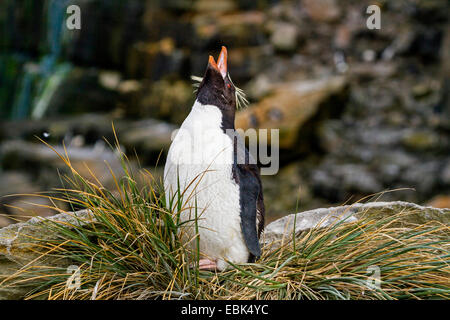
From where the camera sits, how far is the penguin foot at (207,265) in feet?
7.11

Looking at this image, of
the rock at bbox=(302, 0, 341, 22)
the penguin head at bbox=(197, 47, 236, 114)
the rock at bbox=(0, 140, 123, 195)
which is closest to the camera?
the penguin head at bbox=(197, 47, 236, 114)

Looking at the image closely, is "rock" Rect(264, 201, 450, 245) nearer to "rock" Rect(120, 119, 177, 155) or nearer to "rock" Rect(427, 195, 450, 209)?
"rock" Rect(427, 195, 450, 209)

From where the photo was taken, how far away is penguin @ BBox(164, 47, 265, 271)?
219cm

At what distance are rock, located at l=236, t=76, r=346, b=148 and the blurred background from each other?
0.07 ft

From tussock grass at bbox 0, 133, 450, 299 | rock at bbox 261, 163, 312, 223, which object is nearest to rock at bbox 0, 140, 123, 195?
rock at bbox 261, 163, 312, 223

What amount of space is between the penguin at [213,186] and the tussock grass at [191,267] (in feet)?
0.21

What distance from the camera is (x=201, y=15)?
34.1 feet

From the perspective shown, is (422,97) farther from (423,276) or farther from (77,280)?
(77,280)

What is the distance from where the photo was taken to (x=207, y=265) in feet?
7.16

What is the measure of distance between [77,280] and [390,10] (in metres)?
9.79

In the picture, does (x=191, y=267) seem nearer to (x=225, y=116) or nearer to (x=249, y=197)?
(x=249, y=197)

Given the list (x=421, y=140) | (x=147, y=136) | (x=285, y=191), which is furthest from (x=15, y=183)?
(x=421, y=140)

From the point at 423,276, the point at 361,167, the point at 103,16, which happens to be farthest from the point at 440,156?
the point at 103,16

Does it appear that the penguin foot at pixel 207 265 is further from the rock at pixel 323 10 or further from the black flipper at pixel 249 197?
the rock at pixel 323 10
